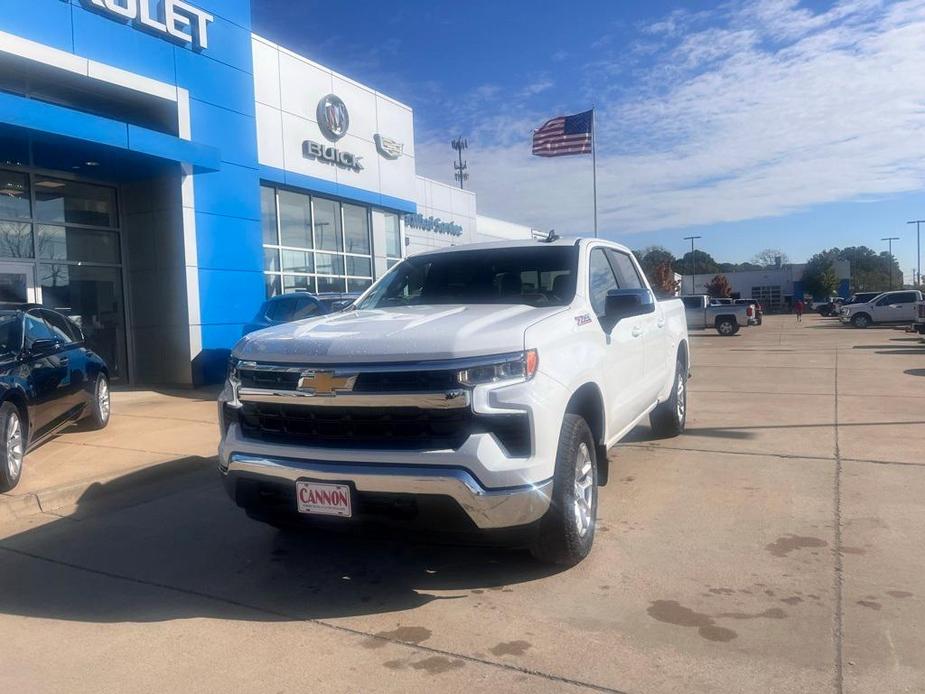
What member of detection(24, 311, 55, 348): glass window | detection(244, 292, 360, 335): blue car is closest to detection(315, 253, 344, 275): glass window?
detection(244, 292, 360, 335): blue car

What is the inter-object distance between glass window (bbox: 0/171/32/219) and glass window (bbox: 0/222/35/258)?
112 millimetres

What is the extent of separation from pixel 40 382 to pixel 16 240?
6.08 meters

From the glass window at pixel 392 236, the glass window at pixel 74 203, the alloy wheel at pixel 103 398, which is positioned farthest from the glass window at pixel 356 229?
the alloy wheel at pixel 103 398

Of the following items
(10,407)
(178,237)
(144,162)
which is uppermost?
(144,162)

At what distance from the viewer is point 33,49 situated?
10.5 metres

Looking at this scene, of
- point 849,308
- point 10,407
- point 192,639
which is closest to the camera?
point 192,639

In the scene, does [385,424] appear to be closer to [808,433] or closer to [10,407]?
[10,407]

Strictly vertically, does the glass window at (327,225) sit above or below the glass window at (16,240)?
above

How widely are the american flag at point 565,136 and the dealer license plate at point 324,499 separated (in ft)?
68.6

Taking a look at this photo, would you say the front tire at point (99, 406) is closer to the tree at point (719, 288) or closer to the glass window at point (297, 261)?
the glass window at point (297, 261)

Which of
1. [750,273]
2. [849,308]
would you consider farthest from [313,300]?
[750,273]

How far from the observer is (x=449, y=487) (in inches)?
138

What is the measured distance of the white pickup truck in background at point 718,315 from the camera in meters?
32.4

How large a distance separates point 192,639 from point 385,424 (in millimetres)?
1353
